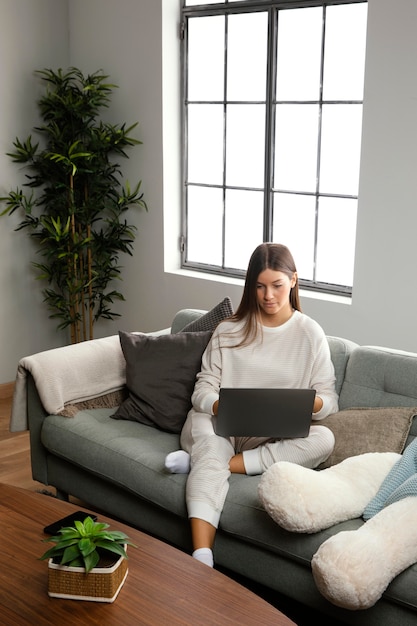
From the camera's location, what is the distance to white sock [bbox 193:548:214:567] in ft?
7.52

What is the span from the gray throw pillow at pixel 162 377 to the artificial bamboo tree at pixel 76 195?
149 cm

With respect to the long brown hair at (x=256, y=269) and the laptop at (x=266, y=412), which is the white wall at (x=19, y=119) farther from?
the laptop at (x=266, y=412)

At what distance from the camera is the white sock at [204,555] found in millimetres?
2291

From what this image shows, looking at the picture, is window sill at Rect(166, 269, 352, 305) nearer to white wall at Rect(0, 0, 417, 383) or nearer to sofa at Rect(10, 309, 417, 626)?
white wall at Rect(0, 0, 417, 383)

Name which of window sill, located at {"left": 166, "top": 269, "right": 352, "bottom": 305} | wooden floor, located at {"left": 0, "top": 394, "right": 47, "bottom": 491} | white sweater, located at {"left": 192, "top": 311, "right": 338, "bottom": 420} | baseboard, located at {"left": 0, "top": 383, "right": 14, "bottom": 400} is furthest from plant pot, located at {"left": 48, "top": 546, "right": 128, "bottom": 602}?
baseboard, located at {"left": 0, "top": 383, "right": 14, "bottom": 400}

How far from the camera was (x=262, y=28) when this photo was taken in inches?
155

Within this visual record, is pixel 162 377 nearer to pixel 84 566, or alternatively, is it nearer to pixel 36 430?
pixel 36 430

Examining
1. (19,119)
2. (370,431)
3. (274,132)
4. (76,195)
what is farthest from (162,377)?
(19,119)

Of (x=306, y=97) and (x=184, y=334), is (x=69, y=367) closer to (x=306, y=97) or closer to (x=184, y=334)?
(x=184, y=334)

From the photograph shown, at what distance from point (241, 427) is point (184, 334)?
599mm

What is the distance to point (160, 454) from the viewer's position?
8.88 ft

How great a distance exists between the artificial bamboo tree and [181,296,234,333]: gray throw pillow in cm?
145

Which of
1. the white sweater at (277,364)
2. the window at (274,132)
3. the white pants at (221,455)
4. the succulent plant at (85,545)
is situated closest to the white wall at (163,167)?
the window at (274,132)

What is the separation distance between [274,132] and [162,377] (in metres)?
1.58
